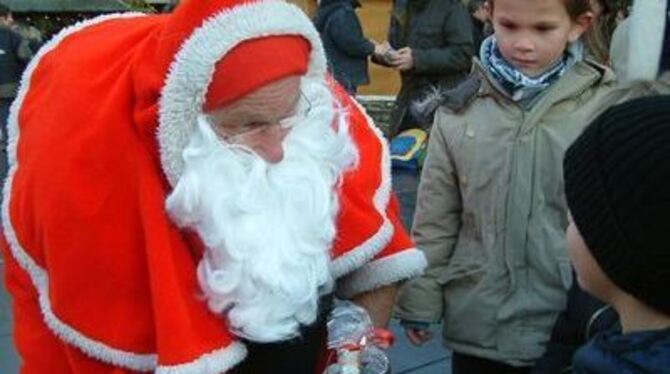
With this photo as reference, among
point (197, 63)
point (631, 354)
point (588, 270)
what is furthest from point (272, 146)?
point (631, 354)

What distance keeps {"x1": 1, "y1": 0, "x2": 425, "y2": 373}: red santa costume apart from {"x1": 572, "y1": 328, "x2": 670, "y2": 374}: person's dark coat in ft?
2.40

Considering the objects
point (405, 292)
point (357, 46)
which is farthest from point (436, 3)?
point (405, 292)

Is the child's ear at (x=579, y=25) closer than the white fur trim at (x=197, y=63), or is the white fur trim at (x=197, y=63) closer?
the white fur trim at (x=197, y=63)

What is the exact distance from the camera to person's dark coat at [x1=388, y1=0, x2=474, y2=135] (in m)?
7.26

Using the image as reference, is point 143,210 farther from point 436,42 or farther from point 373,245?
point 436,42

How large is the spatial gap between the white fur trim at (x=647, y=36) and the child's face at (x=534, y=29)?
0.19 metres

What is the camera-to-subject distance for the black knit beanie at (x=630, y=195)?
148 cm

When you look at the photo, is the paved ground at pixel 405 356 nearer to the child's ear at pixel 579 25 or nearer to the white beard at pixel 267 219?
the child's ear at pixel 579 25

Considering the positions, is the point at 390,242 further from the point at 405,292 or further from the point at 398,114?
the point at 398,114

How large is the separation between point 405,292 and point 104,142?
98cm

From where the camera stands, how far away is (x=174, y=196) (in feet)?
6.54

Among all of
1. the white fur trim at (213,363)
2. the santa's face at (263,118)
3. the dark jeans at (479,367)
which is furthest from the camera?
the dark jeans at (479,367)

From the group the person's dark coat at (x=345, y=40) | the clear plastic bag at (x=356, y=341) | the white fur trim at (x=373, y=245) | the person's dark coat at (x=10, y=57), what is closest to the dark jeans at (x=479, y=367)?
the clear plastic bag at (x=356, y=341)

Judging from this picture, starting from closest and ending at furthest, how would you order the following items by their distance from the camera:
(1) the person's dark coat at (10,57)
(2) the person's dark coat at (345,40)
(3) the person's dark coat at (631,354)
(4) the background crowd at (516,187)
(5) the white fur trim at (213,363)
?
(3) the person's dark coat at (631,354), (5) the white fur trim at (213,363), (4) the background crowd at (516,187), (2) the person's dark coat at (345,40), (1) the person's dark coat at (10,57)
